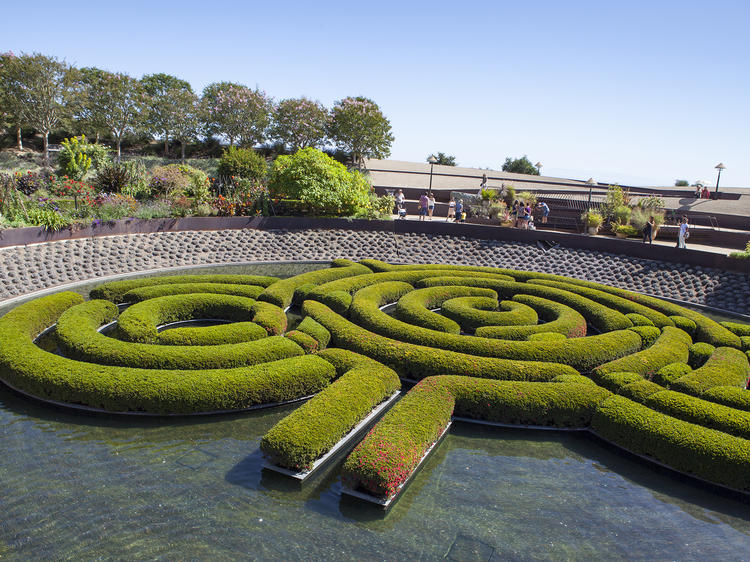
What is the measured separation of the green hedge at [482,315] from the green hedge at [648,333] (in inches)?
106

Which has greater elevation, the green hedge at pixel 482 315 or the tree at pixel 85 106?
the tree at pixel 85 106

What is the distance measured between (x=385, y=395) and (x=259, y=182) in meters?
21.4

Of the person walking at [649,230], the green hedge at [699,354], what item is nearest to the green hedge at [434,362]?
the green hedge at [699,354]

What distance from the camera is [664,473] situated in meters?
9.01

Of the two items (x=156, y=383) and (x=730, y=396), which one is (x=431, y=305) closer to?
(x=730, y=396)

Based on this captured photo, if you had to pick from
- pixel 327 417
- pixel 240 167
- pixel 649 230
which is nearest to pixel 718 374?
pixel 327 417

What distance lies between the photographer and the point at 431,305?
57.3 feet

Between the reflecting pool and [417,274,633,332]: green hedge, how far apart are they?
20.5ft

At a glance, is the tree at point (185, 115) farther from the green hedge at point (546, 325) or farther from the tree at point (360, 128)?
the green hedge at point (546, 325)

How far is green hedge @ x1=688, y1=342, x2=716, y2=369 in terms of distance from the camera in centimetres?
1290

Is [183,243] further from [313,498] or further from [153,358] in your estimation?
[313,498]

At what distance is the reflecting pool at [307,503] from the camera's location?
22.6 ft

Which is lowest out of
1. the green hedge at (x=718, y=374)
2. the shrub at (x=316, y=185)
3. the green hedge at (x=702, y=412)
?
the green hedge at (x=702, y=412)

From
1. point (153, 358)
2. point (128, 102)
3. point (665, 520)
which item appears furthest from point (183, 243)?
point (128, 102)
